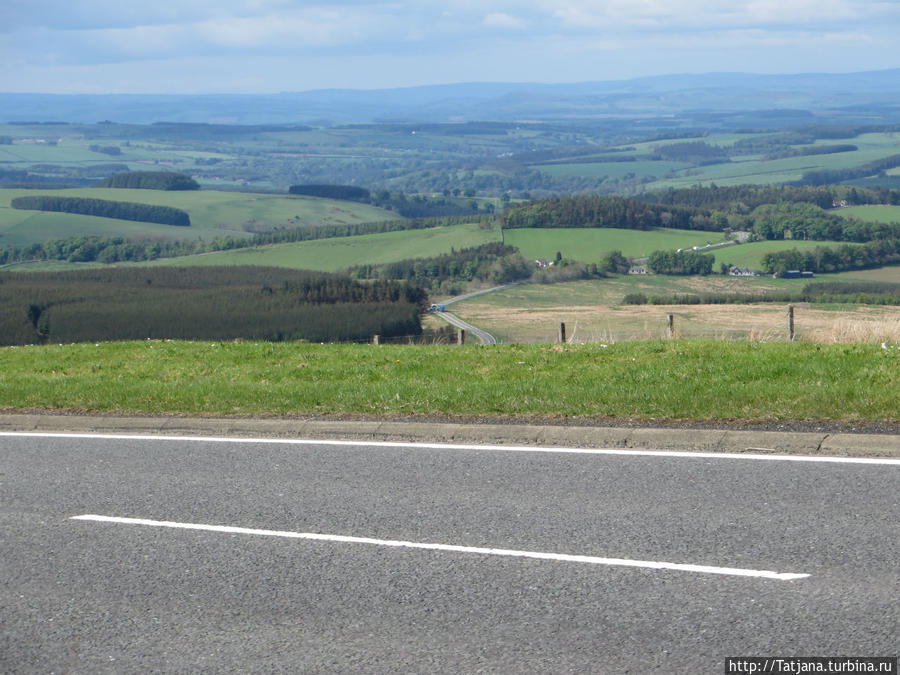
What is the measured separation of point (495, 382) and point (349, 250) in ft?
360

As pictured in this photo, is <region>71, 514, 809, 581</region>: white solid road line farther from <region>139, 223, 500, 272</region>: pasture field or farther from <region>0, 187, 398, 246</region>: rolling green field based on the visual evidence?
<region>0, 187, 398, 246</region>: rolling green field

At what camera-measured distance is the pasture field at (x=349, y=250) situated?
11450 cm

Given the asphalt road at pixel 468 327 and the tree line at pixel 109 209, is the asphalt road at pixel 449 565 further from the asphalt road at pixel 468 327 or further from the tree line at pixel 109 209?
the tree line at pixel 109 209

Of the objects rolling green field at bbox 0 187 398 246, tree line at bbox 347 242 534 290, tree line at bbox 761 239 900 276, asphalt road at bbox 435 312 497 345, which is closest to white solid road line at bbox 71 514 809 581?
asphalt road at bbox 435 312 497 345

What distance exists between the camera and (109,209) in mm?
172875

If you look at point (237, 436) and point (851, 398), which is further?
point (237, 436)

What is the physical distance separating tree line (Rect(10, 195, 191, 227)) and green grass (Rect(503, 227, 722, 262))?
7258cm

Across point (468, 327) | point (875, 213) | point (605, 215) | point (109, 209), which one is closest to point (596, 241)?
point (605, 215)

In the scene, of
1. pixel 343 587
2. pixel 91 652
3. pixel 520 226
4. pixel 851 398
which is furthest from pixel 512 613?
pixel 520 226

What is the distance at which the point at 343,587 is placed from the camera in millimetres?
6367

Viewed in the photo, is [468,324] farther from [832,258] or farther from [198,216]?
[198,216]

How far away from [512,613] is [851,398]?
5880 millimetres

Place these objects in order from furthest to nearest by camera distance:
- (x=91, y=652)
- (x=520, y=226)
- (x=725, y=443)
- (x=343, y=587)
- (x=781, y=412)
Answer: (x=520, y=226)
(x=781, y=412)
(x=725, y=443)
(x=343, y=587)
(x=91, y=652)

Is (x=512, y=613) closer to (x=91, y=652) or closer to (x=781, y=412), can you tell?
(x=91, y=652)
